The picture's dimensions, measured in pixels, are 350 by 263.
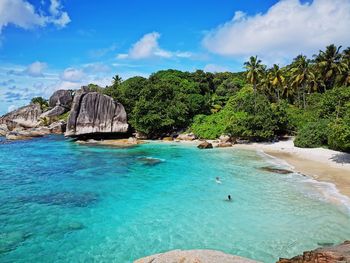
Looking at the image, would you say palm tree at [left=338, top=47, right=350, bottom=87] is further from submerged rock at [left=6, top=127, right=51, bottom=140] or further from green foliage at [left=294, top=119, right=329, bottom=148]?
submerged rock at [left=6, top=127, right=51, bottom=140]

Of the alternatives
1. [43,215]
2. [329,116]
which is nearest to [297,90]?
[329,116]

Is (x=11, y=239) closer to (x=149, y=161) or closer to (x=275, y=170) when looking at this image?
(x=149, y=161)

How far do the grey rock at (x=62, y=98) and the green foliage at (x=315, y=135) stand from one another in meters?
57.9

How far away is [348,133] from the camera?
24531 mm

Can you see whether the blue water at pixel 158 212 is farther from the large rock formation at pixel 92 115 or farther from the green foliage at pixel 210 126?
the large rock formation at pixel 92 115

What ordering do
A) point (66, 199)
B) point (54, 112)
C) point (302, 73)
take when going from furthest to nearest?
point (54, 112) < point (302, 73) < point (66, 199)

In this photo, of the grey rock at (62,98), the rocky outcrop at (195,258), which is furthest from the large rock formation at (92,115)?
the rocky outcrop at (195,258)

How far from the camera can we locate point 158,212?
18016 mm

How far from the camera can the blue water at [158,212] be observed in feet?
Answer: 44.8

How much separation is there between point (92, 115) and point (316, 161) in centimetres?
3257

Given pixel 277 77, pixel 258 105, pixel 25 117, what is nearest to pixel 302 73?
pixel 277 77

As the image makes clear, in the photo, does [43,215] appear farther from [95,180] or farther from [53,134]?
[53,134]

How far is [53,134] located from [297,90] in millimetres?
49879

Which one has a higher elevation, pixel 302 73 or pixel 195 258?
pixel 302 73
